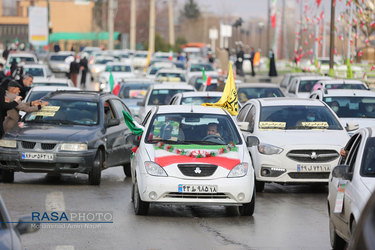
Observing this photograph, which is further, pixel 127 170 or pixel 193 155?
pixel 127 170

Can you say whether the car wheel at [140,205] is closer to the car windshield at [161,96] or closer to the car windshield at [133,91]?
the car windshield at [161,96]

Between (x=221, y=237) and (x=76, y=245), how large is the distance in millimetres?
1677

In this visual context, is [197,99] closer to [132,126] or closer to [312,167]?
[132,126]

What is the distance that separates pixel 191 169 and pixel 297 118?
4.50 m

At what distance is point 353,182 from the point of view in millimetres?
8938

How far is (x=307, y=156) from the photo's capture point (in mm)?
15305

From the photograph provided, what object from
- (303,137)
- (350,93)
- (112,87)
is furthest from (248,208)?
(112,87)

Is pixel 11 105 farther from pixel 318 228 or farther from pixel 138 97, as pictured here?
pixel 138 97

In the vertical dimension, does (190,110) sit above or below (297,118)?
above

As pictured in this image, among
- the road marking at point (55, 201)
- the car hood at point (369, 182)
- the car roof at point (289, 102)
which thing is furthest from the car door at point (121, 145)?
the car hood at point (369, 182)

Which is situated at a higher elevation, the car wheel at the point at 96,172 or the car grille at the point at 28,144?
the car grille at the point at 28,144

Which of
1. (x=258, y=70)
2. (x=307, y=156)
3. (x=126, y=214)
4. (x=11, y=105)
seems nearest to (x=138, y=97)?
(x=11, y=105)

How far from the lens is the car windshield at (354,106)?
19.8 metres

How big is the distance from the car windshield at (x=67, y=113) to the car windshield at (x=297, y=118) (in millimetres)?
2914
